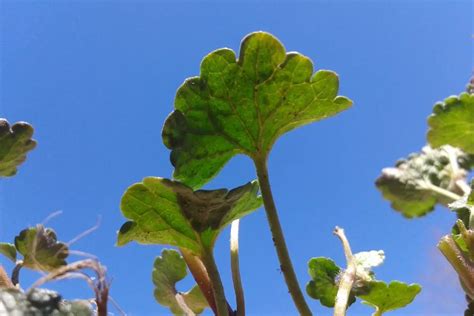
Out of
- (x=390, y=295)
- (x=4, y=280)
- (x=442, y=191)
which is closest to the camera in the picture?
(x=4, y=280)

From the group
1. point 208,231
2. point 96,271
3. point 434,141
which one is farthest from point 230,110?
point 434,141

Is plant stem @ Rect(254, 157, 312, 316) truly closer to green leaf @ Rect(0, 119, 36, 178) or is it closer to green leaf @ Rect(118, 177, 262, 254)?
green leaf @ Rect(118, 177, 262, 254)

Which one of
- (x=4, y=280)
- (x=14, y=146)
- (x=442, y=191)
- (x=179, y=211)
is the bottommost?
(x=4, y=280)

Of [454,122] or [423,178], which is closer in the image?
[454,122]

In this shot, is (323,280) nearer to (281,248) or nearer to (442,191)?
(281,248)

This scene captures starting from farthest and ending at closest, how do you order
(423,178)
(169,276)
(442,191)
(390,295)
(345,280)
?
(423,178)
(442,191)
(169,276)
(390,295)
(345,280)

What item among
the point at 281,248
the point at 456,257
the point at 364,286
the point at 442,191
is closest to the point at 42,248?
the point at 281,248

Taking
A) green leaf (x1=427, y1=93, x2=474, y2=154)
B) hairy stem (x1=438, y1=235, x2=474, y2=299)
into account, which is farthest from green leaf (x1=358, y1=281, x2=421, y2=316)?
green leaf (x1=427, y1=93, x2=474, y2=154)

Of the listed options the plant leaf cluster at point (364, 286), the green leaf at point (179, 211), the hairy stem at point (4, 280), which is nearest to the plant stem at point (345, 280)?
the plant leaf cluster at point (364, 286)
